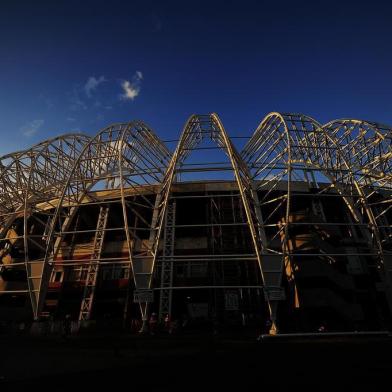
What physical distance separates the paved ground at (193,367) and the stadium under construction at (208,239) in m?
9.66

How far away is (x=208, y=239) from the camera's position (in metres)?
31.3

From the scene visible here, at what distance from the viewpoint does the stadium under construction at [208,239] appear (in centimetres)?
2581

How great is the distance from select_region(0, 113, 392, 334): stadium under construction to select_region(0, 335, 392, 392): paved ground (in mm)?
9658

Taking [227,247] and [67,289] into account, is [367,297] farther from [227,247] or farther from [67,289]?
[67,289]

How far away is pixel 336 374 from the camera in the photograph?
8.87 metres

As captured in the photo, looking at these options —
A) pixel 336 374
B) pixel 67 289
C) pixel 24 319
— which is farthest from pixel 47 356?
pixel 24 319

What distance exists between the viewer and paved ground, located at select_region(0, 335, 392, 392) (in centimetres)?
816

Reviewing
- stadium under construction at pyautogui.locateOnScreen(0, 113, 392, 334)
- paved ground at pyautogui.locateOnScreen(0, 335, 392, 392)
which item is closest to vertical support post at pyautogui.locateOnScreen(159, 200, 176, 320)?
stadium under construction at pyautogui.locateOnScreen(0, 113, 392, 334)

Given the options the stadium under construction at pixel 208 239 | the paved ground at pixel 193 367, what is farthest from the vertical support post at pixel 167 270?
the paved ground at pixel 193 367

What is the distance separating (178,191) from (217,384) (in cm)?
2482

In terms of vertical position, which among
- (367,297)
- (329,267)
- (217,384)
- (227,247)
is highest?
(227,247)

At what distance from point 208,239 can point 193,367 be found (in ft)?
69.4

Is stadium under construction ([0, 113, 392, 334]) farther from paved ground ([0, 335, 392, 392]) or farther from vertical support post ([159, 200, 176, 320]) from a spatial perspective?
paved ground ([0, 335, 392, 392])

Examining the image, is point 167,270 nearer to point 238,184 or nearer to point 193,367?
point 238,184
